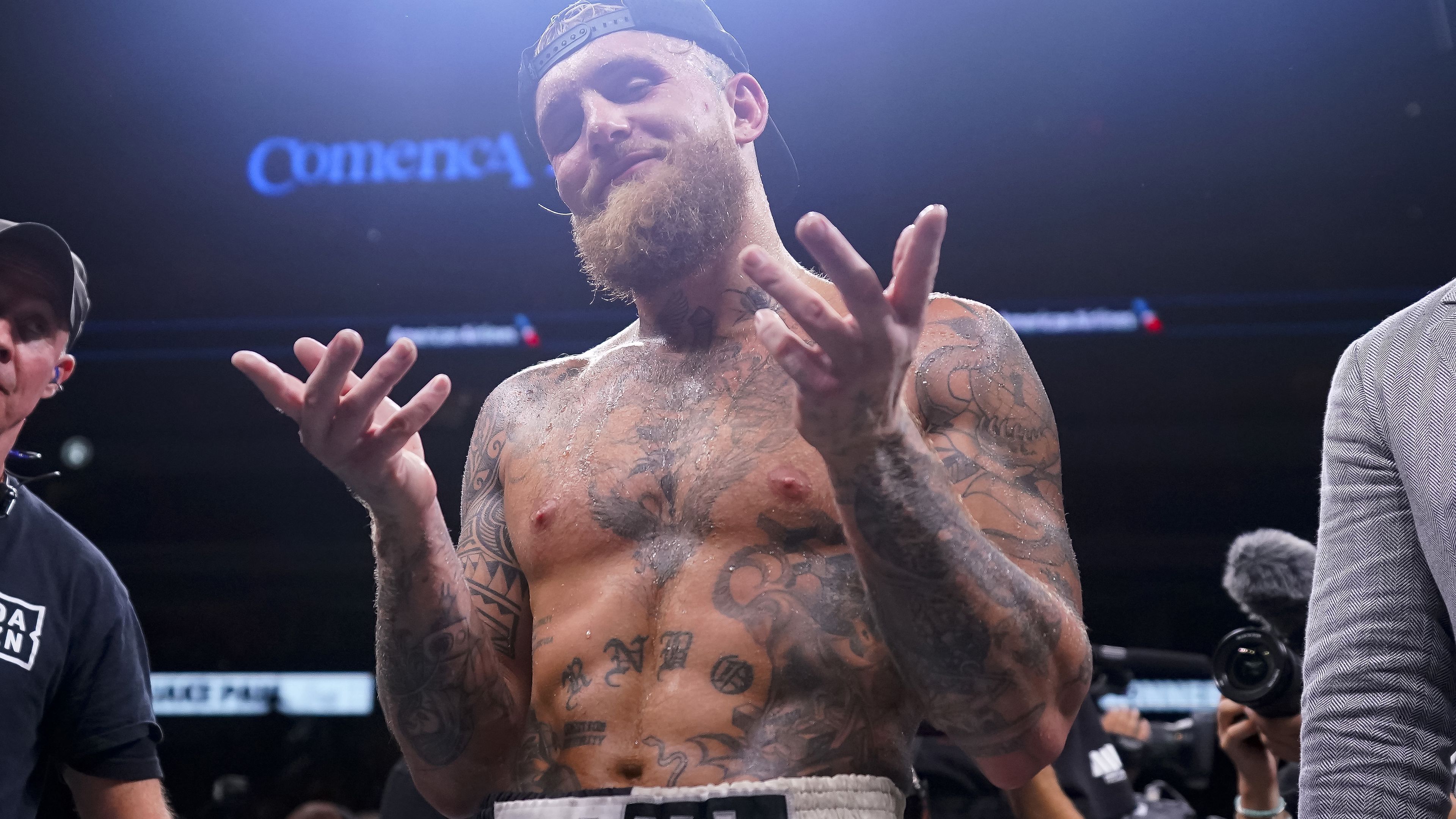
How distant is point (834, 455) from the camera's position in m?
1.11

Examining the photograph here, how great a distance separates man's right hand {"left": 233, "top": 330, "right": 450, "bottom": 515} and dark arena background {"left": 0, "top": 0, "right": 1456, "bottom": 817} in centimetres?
316

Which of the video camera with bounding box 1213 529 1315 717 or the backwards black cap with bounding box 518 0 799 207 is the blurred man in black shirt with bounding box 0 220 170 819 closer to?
the backwards black cap with bounding box 518 0 799 207

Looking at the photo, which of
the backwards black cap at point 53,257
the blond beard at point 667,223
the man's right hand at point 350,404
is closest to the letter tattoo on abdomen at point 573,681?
the man's right hand at point 350,404

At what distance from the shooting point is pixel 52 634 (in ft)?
5.51

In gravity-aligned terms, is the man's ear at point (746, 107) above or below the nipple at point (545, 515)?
above

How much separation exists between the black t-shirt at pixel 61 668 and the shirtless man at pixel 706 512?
57 centimetres

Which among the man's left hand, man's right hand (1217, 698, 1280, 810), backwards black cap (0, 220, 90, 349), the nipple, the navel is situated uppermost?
backwards black cap (0, 220, 90, 349)

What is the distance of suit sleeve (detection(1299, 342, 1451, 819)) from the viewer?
104 centimetres

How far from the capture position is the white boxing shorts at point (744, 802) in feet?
3.86

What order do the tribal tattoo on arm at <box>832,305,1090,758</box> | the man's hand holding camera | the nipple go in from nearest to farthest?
the tribal tattoo on arm at <box>832,305,1090,758</box>
the nipple
the man's hand holding camera

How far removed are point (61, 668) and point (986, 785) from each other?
1.92 metres

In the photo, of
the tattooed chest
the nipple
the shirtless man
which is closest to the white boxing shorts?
the shirtless man

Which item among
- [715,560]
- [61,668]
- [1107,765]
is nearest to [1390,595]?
[715,560]

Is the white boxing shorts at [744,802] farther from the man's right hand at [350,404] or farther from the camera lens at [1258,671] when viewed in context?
the camera lens at [1258,671]
